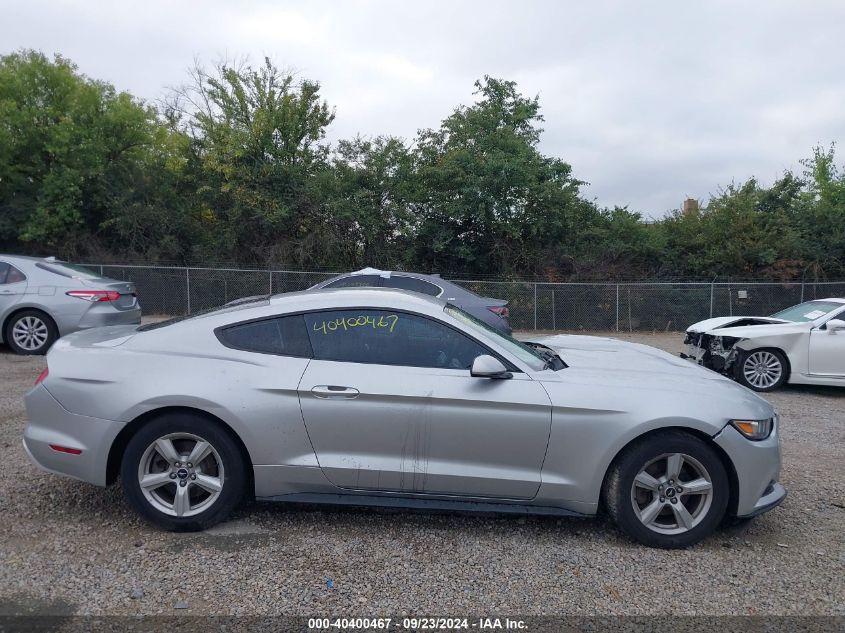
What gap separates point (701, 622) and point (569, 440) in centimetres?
111

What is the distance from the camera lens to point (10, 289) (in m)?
9.38

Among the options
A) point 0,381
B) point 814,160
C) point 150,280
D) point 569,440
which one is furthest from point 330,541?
point 814,160

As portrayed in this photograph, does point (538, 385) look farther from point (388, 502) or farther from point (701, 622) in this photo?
point (701, 622)

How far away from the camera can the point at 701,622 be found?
9.96 ft

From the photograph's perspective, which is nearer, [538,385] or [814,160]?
[538,385]

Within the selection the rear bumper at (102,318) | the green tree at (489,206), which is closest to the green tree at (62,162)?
the green tree at (489,206)

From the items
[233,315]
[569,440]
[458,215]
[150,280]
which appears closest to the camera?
[569,440]

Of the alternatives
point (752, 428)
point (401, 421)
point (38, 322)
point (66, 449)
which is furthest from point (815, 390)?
point (38, 322)

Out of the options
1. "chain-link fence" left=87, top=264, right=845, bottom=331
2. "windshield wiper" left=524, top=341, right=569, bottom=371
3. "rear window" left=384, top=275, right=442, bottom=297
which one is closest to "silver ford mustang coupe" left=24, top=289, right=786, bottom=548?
"windshield wiper" left=524, top=341, right=569, bottom=371

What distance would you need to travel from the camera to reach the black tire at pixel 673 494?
3.75 meters

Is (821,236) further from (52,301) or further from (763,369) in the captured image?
(52,301)

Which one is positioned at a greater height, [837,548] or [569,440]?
[569,440]

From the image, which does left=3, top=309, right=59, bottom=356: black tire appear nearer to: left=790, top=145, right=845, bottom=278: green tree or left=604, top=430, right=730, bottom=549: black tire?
left=604, top=430, right=730, bottom=549: black tire

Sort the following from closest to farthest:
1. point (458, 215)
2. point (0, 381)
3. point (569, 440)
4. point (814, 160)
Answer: point (569, 440) < point (0, 381) < point (458, 215) < point (814, 160)
